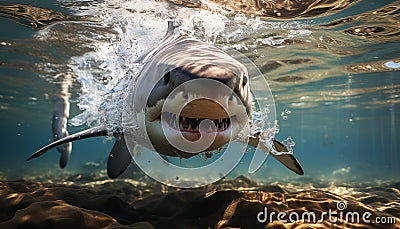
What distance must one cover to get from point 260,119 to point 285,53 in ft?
29.9

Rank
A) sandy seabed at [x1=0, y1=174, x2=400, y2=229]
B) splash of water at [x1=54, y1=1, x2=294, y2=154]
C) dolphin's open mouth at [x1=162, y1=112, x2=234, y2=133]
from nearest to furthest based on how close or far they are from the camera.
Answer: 1. dolphin's open mouth at [x1=162, y1=112, x2=234, y2=133]
2. sandy seabed at [x1=0, y1=174, x2=400, y2=229]
3. splash of water at [x1=54, y1=1, x2=294, y2=154]

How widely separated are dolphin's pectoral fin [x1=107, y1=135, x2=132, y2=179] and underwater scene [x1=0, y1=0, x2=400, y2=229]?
1.0 inches

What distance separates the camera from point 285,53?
12602 millimetres

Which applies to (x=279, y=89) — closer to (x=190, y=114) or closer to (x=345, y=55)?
(x=345, y=55)

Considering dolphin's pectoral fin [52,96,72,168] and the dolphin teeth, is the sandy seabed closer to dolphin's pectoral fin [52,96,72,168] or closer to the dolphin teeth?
the dolphin teeth

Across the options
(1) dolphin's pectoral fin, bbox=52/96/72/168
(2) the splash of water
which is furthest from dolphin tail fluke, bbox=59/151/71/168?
(2) the splash of water

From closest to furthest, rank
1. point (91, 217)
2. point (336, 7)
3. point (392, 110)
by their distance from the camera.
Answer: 1. point (91, 217)
2. point (336, 7)
3. point (392, 110)

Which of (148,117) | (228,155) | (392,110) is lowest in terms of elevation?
(228,155)

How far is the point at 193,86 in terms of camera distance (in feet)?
7.38

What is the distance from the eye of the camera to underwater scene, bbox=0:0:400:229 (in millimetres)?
2840

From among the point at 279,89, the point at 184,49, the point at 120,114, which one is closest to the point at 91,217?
the point at 120,114

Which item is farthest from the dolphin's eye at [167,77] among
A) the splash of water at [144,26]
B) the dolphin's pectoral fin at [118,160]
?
the splash of water at [144,26]

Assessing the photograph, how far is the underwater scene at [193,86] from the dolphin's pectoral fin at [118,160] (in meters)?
0.02

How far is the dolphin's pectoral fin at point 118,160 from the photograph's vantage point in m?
5.88
